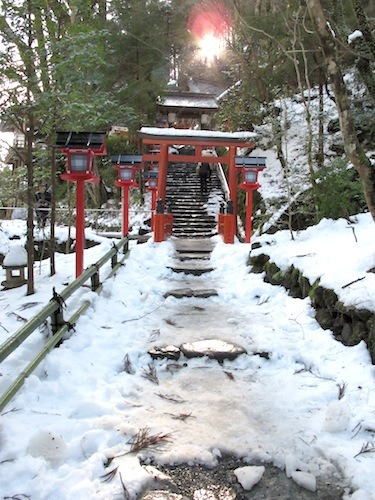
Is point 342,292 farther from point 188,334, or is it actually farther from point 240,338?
point 188,334

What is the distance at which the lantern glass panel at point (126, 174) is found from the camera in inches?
445

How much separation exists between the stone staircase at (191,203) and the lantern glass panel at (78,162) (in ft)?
20.3

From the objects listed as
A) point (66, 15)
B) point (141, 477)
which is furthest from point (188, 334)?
point (66, 15)

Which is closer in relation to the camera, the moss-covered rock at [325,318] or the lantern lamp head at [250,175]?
the moss-covered rock at [325,318]

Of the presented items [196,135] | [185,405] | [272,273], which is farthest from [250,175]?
[185,405]

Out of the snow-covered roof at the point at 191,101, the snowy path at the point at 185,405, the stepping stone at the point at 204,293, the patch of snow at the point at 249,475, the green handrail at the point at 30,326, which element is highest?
the snow-covered roof at the point at 191,101

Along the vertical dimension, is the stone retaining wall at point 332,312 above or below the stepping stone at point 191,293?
above

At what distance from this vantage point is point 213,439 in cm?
258

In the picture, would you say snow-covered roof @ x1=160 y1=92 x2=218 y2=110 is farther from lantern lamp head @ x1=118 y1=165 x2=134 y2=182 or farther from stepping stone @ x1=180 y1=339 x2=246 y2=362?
stepping stone @ x1=180 y1=339 x2=246 y2=362

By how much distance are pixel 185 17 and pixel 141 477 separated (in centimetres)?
2152

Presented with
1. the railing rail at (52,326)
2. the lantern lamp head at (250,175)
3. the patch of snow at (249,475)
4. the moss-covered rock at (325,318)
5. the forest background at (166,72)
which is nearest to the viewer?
the patch of snow at (249,475)

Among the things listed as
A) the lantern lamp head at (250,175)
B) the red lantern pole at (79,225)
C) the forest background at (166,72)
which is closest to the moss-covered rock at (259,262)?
the forest background at (166,72)

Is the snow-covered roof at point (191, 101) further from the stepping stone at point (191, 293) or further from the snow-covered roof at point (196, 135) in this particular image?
the stepping stone at point (191, 293)

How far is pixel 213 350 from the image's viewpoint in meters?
4.02
